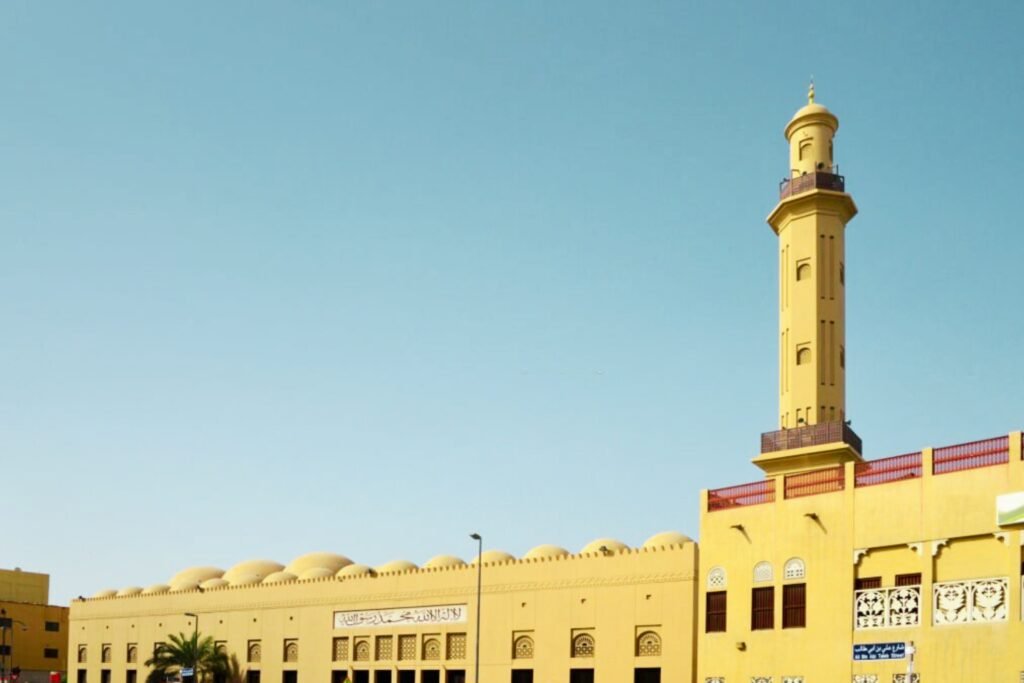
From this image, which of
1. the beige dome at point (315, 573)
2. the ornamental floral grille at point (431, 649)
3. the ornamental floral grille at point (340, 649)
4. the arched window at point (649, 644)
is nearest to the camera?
the arched window at point (649, 644)

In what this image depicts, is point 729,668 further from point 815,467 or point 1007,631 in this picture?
point 1007,631

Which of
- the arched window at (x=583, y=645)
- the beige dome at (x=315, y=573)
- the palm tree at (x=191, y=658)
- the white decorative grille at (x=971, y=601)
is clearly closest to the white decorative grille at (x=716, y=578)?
the arched window at (x=583, y=645)

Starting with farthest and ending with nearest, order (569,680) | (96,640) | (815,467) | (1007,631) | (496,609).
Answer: (96,640), (496,609), (569,680), (815,467), (1007,631)

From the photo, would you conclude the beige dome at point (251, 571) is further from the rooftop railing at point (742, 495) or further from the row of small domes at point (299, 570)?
the rooftop railing at point (742, 495)

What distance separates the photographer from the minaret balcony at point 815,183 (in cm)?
4162

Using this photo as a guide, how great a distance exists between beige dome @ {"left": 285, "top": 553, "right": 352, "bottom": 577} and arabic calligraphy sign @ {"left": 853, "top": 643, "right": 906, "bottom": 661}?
36334 millimetres

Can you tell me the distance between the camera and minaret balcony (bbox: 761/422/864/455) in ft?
127

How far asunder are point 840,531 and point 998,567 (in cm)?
493

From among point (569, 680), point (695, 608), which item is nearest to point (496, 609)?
point (569, 680)

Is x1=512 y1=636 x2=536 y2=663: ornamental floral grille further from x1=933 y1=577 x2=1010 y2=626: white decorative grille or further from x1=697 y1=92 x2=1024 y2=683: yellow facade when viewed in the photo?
x1=933 y1=577 x2=1010 y2=626: white decorative grille

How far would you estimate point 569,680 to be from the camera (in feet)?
140

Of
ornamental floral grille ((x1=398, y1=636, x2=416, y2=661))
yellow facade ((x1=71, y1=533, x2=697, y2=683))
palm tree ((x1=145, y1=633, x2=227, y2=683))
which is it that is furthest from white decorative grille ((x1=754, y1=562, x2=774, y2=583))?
palm tree ((x1=145, y1=633, x2=227, y2=683))

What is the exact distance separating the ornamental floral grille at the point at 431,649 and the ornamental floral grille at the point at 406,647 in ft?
2.19

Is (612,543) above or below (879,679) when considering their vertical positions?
above
